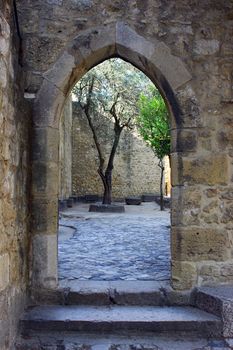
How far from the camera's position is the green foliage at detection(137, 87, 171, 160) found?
38.2ft

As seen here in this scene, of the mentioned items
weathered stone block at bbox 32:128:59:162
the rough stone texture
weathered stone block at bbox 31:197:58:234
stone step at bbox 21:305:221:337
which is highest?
weathered stone block at bbox 32:128:59:162

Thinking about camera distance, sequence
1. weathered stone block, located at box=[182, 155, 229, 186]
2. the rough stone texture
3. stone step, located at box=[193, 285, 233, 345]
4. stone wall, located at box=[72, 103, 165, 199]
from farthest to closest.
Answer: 1. stone wall, located at box=[72, 103, 165, 199]
2. weathered stone block, located at box=[182, 155, 229, 186]
3. stone step, located at box=[193, 285, 233, 345]
4. the rough stone texture

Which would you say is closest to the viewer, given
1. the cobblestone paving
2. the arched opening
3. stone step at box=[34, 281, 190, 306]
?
stone step at box=[34, 281, 190, 306]

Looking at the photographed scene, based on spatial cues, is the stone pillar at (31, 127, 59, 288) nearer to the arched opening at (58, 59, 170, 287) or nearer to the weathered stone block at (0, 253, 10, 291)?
the arched opening at (58, 59, 170, 287)

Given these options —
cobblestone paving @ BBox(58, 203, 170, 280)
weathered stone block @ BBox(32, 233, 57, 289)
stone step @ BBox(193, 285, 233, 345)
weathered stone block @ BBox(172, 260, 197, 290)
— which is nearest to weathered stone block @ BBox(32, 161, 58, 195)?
weathered stone block @ BBox(32, 233, 57, 289)

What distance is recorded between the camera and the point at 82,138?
69.4 feet

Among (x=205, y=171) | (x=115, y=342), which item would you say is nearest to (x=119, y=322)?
(x=115, y=342)

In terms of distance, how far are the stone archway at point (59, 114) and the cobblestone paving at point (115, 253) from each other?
1.80ft

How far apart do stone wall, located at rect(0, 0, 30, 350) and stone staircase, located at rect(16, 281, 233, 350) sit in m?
0.24

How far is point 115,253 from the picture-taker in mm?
5273

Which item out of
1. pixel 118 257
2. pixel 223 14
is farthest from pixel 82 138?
pixel 223 14

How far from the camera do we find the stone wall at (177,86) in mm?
3379

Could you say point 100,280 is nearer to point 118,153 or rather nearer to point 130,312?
point 130,312

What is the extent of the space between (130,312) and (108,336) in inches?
11.6
